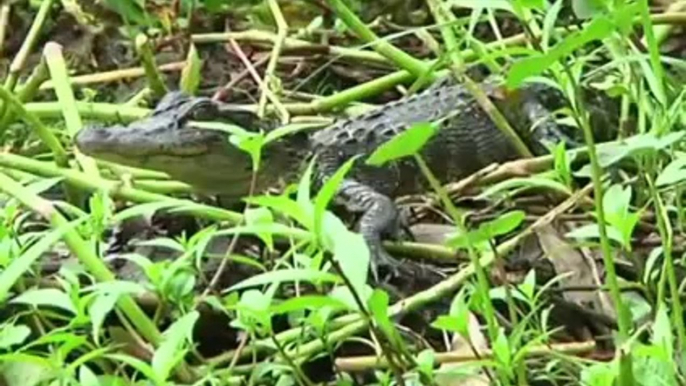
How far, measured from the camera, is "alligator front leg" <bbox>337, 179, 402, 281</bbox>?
1.27 metres

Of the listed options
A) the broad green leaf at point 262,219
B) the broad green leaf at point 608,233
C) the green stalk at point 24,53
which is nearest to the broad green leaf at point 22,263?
the broad green leaf at point 262,219

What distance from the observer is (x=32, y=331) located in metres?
1.04

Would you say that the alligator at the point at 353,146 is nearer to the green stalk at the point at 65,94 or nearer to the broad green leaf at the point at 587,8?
the green stalk at the point at 65,94

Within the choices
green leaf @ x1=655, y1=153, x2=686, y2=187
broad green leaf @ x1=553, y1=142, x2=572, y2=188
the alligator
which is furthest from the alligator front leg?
green leaf @ x1=655, y1=153, x2=686, y2=187

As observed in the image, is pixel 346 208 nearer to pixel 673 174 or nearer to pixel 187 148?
pixel 187 148

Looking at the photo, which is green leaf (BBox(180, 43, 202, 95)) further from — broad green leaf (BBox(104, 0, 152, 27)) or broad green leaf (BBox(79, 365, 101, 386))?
broad green leaf (BBox(79, 365, 101, 386))

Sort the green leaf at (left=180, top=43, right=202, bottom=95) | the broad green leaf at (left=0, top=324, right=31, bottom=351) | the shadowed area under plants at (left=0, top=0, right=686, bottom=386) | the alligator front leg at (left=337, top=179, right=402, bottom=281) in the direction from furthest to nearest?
1. the green leaf at (left=180, top=43, right=202, bottom=95)
2. the alligator front leg at (left=337, top=179, right=402, bottom=281)
3. the broad green leaf at (left=0, top=324, right=31, bottom=351)
4. the shadowed area under plants at (left=0, top=0, right=686, bottom=386)

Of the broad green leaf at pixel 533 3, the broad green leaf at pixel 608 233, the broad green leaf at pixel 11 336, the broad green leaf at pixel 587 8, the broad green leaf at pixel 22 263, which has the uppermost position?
the broad green leaf at pixel 533 3

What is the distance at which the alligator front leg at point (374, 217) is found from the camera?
127 cm

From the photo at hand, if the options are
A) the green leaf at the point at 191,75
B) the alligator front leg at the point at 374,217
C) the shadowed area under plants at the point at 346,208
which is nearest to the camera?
the shadowed area under plants at the point at 346,208

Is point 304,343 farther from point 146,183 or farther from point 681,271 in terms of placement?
point 146,183

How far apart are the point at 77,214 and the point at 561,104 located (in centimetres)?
90

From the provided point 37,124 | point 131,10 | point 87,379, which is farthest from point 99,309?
point 131,10

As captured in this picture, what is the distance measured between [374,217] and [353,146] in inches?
14.1
